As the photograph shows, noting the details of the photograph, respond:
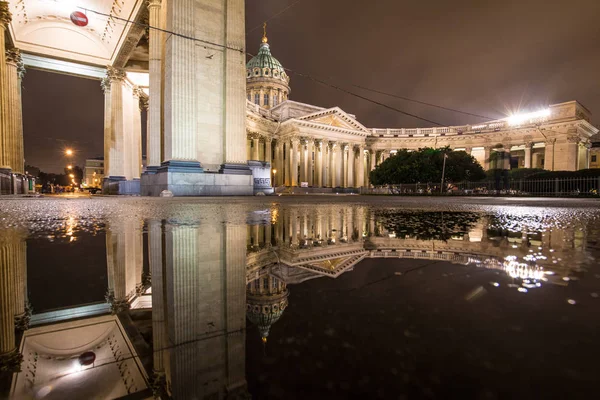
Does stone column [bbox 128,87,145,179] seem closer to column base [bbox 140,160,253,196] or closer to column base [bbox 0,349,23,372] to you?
column base [bbox 140,160,253,196]

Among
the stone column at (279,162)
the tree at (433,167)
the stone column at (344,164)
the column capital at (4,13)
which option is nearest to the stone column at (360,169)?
the stone column at (344,164)

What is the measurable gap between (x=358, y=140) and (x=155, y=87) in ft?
124

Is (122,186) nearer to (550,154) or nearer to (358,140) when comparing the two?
(358,140)

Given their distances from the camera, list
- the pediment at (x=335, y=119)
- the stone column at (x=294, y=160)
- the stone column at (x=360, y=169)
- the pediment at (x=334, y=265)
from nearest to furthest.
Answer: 1. the pediment at (x=334, y=265)
2. the stone column at (x=294, y=160)
3. the pediment at (x=335, y=119)
4. the stone column at (x=360, y=169)

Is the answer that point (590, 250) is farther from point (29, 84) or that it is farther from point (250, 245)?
point (29, 84)

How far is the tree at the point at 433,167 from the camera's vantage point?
32.9 m

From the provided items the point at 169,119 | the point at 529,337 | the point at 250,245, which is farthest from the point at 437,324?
the point at 169,119

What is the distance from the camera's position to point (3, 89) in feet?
47.0

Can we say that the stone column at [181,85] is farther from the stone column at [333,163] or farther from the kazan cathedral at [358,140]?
the stone column at [333,163]

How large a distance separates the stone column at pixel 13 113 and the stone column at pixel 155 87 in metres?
7.67

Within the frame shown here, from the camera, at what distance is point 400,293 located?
99 centimetres

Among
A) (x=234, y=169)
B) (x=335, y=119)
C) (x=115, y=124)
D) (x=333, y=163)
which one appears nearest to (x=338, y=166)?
(x=333, y=163)

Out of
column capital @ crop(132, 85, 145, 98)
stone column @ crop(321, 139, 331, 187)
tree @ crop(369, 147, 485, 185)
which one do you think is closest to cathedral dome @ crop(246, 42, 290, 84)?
stone column @ crop(321, 139, 331, 187)

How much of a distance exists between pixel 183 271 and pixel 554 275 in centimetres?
148
